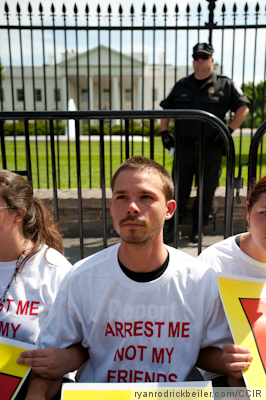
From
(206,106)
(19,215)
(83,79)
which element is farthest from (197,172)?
(83,79)

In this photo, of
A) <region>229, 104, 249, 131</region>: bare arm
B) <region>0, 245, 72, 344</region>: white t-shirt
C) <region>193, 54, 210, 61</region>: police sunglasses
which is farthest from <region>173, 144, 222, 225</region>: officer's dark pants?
<region>0, 245, 72, 344</region>: white t-shirt

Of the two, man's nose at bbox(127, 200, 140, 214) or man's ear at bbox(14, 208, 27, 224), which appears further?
man's ear at bbox(14, 208, 27, 224)

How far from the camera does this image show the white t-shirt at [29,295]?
1.72m

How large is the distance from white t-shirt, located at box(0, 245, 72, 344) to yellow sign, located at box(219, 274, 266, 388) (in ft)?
2.72

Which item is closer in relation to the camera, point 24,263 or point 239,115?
point 24,263

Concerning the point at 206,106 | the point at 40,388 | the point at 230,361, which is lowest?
the point at 40,388

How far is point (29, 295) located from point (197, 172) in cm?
298


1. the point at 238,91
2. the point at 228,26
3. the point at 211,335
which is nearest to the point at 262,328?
the point at 211,335

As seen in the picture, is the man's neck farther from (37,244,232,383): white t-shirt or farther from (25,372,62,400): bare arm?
(25,372,62,400): bare arm

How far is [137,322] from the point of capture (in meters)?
1.54

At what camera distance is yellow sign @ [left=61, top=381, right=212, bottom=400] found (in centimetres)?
128

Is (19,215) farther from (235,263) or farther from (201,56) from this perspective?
(201,56)

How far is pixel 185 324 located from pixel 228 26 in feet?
15.0

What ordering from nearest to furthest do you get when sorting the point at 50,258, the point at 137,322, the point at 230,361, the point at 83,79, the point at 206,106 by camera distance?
the point at 230,361 < the point at 137,322 < the point at 50,258 < the point at 206,106 < the point at 83,79
